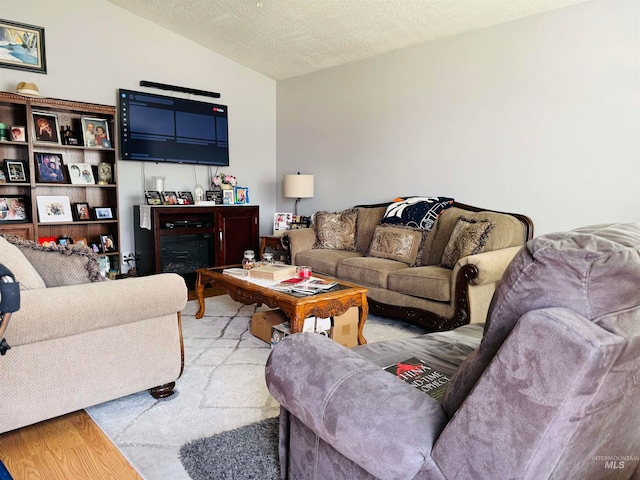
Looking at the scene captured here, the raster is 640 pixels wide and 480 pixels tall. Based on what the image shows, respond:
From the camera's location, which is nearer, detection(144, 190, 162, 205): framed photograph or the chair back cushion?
the chair back cushion

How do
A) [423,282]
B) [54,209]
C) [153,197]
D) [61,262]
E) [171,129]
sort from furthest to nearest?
1. [171,129]
2. [153,197]
3. [54,209]
4. [423,282]
5. [61,262]

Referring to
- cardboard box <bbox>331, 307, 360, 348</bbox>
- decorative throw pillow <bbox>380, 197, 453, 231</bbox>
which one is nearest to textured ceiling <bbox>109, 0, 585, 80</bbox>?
decorative throw pillow <bbox>380, 197, 453, 231</bbox>

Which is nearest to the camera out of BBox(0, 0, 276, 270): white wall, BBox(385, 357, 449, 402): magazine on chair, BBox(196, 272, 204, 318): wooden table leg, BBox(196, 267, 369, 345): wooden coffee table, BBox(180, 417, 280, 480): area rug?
BBox(385, 357, 449, 402): magazine on chair

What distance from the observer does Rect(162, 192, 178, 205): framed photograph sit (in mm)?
4770

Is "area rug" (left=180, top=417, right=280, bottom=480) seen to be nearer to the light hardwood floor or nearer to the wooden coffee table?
the light hardwood floor

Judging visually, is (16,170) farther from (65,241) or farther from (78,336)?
(78,336)

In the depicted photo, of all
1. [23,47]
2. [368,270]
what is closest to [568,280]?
[368,270]

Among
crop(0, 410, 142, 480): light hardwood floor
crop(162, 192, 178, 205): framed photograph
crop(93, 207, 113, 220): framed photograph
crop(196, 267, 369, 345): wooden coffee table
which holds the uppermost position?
crop(162, 192, 178, 205): framed photograph

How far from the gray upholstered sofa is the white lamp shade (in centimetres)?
406

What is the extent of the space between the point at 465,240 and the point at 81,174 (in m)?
3.75

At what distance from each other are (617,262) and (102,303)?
5.87ft

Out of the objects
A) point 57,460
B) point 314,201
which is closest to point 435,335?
point 57,460

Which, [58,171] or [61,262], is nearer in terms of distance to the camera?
[61,262]

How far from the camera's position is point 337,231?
4.45 metres
